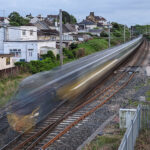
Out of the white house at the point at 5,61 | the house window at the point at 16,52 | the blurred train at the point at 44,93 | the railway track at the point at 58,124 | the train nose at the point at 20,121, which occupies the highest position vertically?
the house window at the point at 16,52

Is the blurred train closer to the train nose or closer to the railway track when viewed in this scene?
the train nose

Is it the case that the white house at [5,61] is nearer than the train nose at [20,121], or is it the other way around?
the train nose at [20,121]

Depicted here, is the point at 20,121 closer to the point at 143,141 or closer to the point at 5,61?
the point at 143,141

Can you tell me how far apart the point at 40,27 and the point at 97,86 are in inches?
1816

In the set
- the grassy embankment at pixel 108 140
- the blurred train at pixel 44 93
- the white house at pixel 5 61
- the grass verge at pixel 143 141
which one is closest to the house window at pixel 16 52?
the white house at pixel 5 61

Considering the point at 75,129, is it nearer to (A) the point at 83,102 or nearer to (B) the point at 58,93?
(B) the point at 58,93

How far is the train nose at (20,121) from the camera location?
9008mm

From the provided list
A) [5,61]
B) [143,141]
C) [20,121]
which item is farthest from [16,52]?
[143,141]

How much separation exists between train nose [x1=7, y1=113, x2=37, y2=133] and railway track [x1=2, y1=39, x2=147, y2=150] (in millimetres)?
557

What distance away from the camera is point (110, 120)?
12.4 meters

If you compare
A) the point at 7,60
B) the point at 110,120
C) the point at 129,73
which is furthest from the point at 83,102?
the point at 7,60

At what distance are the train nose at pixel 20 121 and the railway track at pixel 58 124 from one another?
0.56 meters

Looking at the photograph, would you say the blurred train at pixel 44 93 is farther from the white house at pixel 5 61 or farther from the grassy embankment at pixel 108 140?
the white house at pixel 5 61

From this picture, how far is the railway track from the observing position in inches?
402
